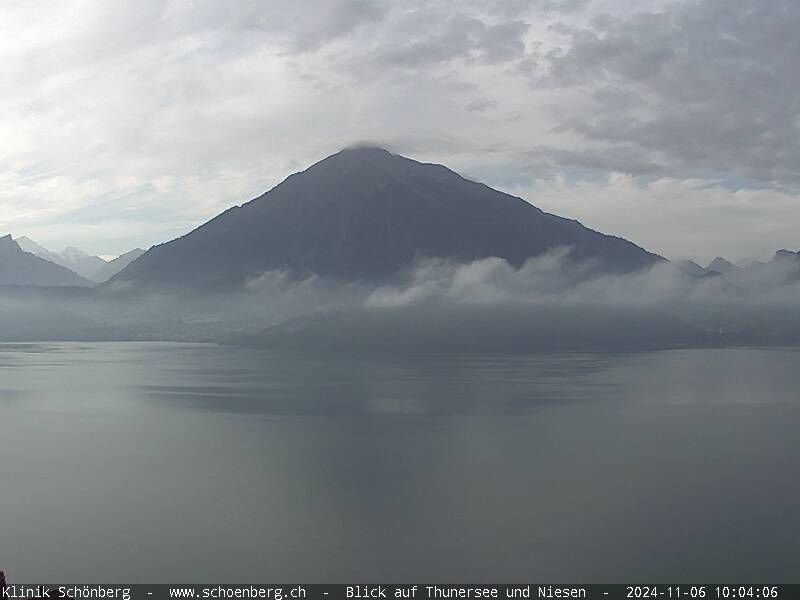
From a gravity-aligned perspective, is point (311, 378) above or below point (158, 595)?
above

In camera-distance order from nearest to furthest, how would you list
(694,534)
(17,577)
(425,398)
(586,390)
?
(17,577), (694,534), (425,398), (586,390)

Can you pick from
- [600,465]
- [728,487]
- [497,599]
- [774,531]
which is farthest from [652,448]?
[497,599]

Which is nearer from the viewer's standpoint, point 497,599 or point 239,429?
point 497,599

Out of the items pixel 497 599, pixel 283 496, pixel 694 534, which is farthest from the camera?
pixel 283 496

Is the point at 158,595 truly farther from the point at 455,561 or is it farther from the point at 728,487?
the point at 728,487

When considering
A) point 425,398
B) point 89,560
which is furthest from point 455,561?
point 425,398

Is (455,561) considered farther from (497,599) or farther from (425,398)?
(425,398)
